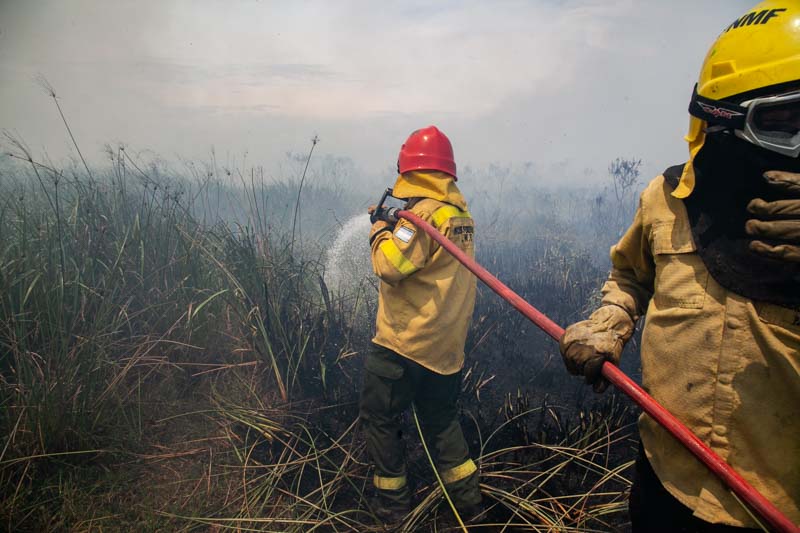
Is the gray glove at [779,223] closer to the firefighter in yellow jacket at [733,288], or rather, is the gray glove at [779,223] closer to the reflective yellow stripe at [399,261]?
the firefighter in yellow jacket at [733,288]

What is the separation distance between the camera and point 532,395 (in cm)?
325

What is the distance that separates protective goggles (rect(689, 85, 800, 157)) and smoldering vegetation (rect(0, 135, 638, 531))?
1786 millimetres

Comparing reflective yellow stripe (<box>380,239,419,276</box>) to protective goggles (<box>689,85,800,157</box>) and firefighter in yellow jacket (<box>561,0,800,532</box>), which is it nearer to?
firefighter in yellow jacket (<box>561,0,800,532</box>)

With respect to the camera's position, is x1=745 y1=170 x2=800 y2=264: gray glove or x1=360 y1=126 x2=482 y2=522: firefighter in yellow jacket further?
x1=360 y1=126 x2=482 y2=522: firefighter in yellow jacket

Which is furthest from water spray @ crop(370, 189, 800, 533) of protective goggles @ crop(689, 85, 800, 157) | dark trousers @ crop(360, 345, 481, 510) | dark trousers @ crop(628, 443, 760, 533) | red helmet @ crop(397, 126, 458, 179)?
red helmet @ crop(397, 126, 458, 179)

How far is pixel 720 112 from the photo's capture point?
41.6 inches

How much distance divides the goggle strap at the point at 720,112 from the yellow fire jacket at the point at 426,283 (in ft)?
4.40

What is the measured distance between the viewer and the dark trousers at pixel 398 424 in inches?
89.6

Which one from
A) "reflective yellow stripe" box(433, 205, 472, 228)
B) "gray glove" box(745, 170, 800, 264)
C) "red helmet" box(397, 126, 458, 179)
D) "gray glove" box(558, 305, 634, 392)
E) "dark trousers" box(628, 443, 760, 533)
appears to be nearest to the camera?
"gray glove" box(745, 170, 800, 264)

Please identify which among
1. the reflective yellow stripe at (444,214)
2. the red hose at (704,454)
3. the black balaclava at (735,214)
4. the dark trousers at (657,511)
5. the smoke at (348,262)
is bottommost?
the smoke at (348,262)

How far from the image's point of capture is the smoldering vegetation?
6.97 ft

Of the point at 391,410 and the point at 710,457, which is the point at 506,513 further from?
the point at 710,457

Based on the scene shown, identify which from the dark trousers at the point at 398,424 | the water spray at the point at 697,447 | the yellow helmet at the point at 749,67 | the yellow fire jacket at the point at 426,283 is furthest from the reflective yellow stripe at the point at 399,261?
the yellow helmet at the point at 749,67

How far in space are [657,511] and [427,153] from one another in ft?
6.48
